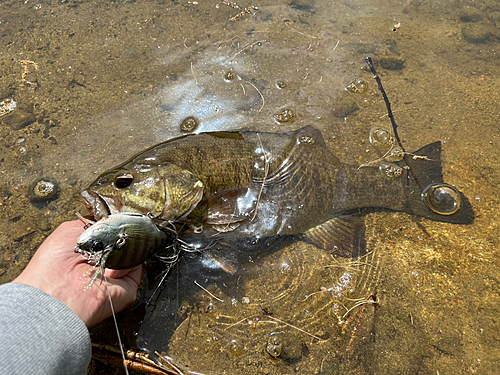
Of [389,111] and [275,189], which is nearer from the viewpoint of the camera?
[275,189]

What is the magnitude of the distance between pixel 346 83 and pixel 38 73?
4.62m

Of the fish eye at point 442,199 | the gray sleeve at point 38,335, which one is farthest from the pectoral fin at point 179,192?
the fish eye at point 442,199

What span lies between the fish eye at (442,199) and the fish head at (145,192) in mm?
2636

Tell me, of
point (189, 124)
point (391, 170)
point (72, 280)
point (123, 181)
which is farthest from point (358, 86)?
point (72, 280)

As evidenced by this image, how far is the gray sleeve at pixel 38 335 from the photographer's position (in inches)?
72.0

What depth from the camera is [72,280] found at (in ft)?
7.91

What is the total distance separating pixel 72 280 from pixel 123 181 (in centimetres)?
102

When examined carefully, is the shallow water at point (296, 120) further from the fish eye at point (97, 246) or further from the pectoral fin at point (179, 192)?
the fish eye at point (97, 246)

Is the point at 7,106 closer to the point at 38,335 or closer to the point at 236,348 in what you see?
the point at 38,335

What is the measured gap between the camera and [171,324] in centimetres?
295

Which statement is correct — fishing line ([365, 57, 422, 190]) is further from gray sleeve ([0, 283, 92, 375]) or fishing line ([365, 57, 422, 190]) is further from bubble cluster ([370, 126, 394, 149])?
gray sleeve ([0, 283, 92, 375])

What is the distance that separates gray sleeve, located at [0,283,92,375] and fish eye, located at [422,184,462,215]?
3.66m

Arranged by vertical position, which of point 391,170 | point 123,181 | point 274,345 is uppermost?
point 123,181

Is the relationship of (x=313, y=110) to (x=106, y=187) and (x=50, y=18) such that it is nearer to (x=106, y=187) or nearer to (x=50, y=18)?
(x=106, y=187)
